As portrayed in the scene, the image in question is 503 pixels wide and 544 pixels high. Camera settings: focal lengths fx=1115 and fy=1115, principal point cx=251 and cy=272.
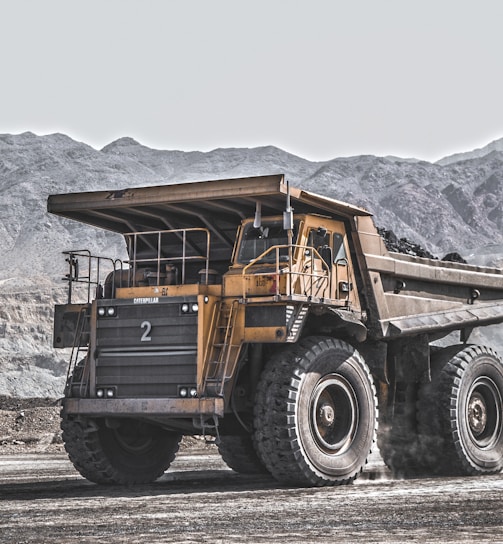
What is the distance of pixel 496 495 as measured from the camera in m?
11.5

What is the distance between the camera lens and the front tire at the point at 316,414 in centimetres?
1231

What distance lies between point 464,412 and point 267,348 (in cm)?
331

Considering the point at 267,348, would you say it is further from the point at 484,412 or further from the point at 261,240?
the point at 484,412

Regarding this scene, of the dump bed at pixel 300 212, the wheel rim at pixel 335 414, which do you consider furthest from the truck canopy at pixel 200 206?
the wheel rim at pixel 335 414

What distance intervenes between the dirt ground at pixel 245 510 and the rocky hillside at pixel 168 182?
41.4m

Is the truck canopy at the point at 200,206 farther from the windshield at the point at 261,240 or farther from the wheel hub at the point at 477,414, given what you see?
the wheel hub at the point at 477,414

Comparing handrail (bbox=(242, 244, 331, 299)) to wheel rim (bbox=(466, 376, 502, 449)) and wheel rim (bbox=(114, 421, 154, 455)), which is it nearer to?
wheel rim (bbox=(114, 421, 154, 455))

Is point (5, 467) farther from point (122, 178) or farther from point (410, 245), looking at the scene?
point (122, 178)

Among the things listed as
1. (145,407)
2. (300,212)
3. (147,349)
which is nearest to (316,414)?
(145,407)

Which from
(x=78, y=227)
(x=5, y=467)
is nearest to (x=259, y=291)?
(x=5, y=467)

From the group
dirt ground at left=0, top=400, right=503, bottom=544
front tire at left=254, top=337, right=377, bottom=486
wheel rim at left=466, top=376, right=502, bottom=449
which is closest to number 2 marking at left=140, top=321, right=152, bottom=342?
front tire at left=254, top=337, right=377, bottom=486

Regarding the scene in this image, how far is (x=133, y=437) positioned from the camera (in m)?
14.2

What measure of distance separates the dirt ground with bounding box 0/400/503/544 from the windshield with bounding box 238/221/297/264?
273cm

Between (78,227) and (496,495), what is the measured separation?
73581 millimetres
